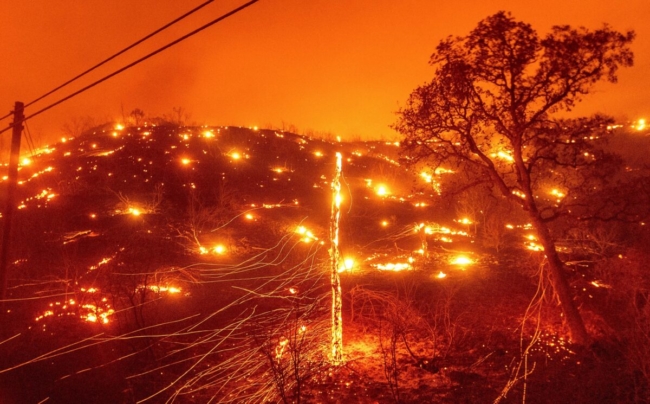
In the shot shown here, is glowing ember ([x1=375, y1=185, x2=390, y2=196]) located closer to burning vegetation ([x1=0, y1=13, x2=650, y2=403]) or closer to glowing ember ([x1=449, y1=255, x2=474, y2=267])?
burning vegetation ([x1=0, y1=13, x2=650, y2=403])

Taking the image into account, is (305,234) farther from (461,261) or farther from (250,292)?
(250,292)

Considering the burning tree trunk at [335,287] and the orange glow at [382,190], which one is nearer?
the burning tree trunk at [335,287]

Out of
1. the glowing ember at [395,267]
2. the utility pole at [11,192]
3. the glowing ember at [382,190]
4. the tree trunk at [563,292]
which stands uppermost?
the glowing ember at [382,190]

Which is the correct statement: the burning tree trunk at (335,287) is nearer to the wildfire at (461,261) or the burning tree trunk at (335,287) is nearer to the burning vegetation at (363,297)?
the burning vegetation at (363,297)

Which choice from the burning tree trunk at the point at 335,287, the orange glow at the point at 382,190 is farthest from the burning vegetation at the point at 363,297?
the orange glow at the point at 382,190

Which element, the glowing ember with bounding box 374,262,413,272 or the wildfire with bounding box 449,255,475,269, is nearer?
the glowing ember with bounding box 374,262,413,272

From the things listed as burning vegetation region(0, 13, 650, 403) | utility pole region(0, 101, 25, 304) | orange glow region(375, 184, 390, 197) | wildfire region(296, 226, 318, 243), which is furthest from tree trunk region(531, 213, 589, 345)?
orange glow region(375, 184, 390, 197)

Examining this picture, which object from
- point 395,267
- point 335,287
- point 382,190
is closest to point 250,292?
point 335,287

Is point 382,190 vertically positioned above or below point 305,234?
above

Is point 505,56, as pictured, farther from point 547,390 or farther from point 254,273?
point 254,273

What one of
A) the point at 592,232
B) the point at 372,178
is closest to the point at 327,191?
the point at 372,178

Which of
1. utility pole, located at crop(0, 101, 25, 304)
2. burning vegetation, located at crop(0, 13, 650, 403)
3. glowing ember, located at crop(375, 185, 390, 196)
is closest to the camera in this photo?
burning vegetation, located at crop(0, 13, 650, 403)
